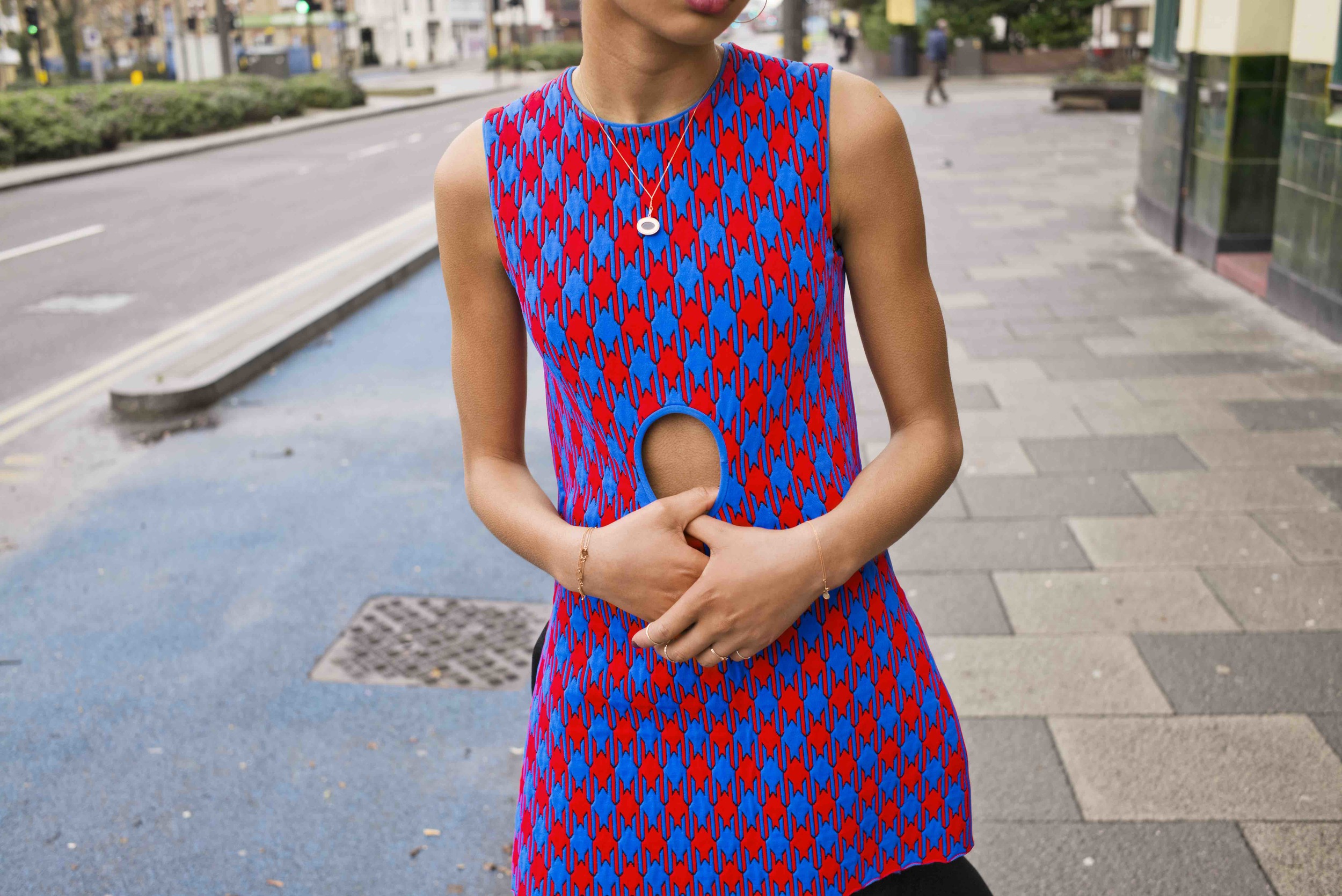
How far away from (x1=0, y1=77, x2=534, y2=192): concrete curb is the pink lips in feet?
67.0

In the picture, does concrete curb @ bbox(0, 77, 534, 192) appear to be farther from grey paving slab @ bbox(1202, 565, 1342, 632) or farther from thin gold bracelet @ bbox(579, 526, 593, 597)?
thin gold bracelet @ bbox(579, 526, 593, 597)

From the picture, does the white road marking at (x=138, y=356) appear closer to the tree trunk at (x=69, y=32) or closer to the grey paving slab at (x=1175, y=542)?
the grey paving slab at (x=1175, y=542)

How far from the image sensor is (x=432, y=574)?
487 cm

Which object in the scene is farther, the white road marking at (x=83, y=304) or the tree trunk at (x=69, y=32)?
the tree trunk at (x=69, y=32)

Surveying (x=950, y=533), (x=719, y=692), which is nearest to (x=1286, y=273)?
(x=950, y=533)

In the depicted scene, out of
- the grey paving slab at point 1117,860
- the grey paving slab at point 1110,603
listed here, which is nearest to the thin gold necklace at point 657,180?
the grey paving slab at point 1117,860

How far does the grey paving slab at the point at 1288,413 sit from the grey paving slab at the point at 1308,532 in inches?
45.7

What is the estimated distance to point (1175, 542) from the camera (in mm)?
Answer: 4691

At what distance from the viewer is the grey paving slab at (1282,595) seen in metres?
4.02

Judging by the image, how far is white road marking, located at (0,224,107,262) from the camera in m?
13.2

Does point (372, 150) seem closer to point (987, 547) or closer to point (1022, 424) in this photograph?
point (1022, 424)

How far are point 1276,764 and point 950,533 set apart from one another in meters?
1.84

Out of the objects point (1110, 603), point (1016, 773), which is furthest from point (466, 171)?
point (1110, 603)

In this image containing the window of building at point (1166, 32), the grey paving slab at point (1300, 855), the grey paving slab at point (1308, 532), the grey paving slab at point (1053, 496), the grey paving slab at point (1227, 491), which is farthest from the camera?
the window of building at point (1166, 32)
